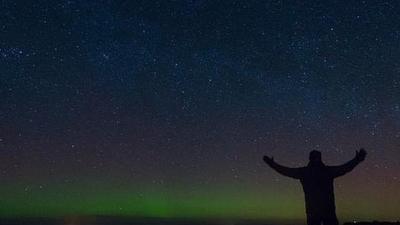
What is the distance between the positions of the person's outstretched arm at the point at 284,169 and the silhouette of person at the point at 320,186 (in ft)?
0.20

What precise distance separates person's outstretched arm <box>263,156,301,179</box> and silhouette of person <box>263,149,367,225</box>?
0.06m

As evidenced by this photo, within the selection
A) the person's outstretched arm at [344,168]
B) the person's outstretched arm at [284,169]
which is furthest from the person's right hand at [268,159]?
the person's outstretched arm at [344,168]

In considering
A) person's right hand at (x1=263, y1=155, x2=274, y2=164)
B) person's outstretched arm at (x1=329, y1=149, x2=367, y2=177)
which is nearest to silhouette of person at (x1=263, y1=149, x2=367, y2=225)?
person's outstretched arm at (x1=329, y1=149, x2=367, y2=177)

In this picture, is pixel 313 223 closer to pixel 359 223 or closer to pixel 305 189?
pixel 305 189

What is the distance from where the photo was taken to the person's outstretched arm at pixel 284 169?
7.58 metres

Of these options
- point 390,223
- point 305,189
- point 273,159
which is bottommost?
point 390,223

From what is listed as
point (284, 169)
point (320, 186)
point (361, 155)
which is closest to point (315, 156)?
point (320, 186)

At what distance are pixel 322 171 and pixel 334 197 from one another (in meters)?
0.50

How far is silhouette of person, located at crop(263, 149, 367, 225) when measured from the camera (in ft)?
24.1

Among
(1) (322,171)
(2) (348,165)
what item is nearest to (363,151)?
(2) (348,165)

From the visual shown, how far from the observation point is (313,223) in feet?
24.3

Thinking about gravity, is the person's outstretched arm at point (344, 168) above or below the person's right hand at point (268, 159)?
below

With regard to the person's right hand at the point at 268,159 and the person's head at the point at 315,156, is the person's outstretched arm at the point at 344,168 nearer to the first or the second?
the person's head at the point at 315,156

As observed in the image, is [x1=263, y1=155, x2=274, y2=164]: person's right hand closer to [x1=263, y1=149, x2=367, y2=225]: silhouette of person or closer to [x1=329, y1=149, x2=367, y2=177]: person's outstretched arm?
[x1=263, y1=149, x2=367, y2=225]: silhouette of person
